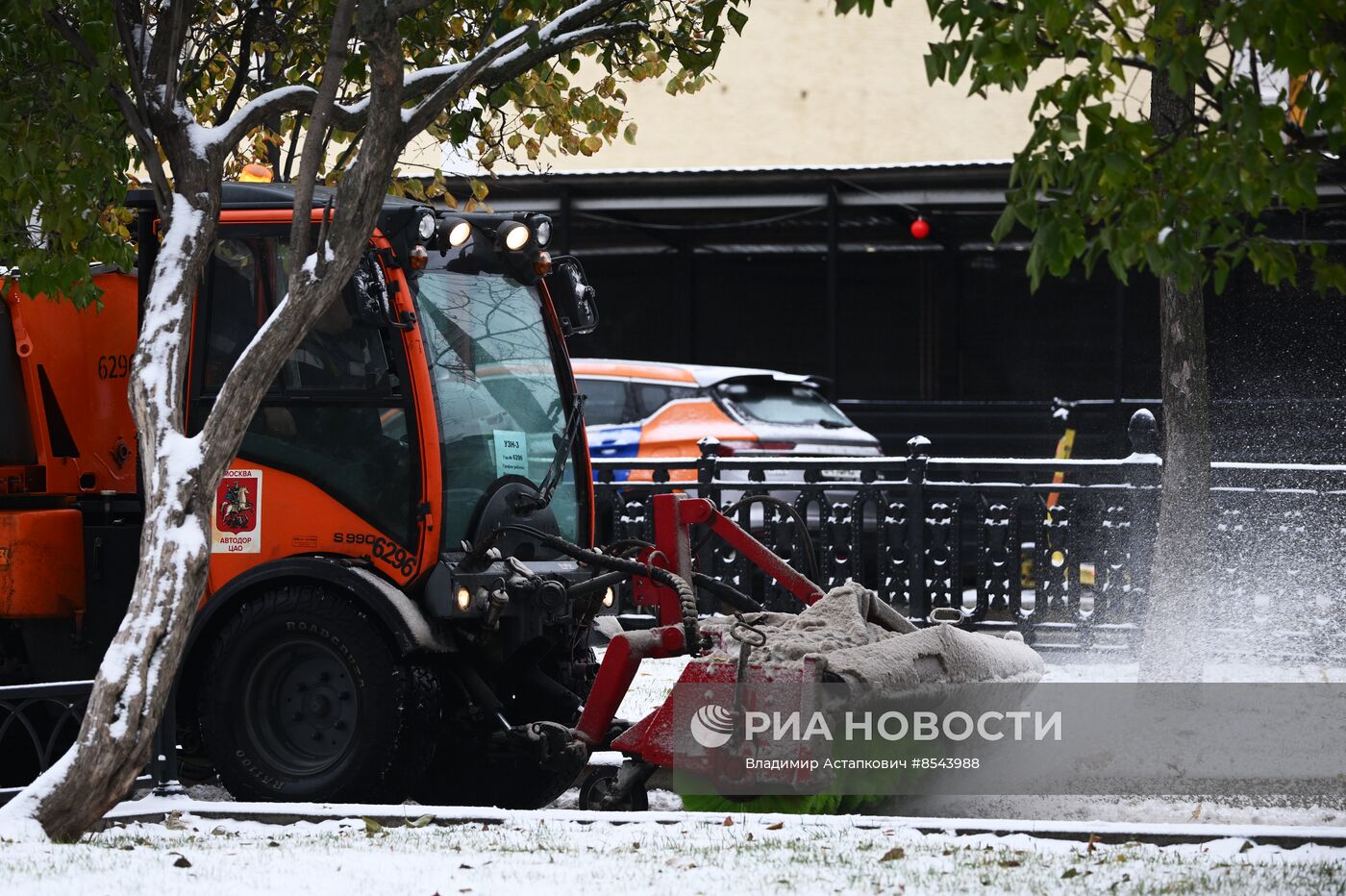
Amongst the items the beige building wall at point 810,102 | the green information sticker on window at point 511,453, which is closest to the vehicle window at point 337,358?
the green information sticker on window at point 511,453

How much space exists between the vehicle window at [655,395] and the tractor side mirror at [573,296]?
6958mm

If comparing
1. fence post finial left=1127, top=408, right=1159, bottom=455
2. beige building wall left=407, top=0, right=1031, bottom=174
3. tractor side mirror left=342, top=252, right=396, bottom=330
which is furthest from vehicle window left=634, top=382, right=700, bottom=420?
beige building wall left=407, top=0, right=1031, bottom=174

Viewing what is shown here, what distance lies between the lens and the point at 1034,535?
481 inches

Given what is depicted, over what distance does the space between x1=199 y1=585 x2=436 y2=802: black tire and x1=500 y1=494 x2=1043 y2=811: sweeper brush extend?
682mm

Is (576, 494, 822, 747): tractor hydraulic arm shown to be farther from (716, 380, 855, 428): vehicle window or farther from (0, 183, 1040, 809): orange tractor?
(716, 380, 855, 428): vehicle window

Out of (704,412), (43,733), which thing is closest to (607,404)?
(704,412)

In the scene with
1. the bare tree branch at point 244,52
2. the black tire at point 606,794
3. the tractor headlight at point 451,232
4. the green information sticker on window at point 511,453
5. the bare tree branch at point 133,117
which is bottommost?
the black tire at point 606,794

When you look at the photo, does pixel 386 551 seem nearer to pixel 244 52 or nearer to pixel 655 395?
pixel 244 52

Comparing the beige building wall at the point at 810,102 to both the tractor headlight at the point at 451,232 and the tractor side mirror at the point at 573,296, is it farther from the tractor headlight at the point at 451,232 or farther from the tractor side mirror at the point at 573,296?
the tractor headlight at the point at 451,232

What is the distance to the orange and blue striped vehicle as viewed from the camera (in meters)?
14.3

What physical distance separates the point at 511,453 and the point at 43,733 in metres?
2.42

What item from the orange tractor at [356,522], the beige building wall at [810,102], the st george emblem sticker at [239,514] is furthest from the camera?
the beige building wall at [810,102]

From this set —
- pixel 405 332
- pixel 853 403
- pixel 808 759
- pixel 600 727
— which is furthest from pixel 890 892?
pixel 853 403

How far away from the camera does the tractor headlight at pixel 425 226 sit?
270 inches
